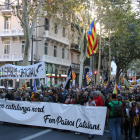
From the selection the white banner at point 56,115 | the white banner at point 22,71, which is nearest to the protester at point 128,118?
the white banner at point 56,115

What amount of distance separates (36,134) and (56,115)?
1049 mm

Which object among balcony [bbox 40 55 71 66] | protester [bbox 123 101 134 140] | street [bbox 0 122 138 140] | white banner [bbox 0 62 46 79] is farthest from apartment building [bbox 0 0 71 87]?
protester [bbox 123 101 134 140]

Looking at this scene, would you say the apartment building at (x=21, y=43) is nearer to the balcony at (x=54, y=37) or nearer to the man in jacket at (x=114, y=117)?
the balcony at (x=54, y=37)

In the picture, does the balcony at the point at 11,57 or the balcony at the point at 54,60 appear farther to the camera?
the balcony at the point at 54,60

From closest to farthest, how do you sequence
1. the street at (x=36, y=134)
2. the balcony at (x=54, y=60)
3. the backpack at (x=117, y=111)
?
the backpack at (x=117, y=111)
the street at (x=36, y=134)
the balcony at (x=54, y=60)

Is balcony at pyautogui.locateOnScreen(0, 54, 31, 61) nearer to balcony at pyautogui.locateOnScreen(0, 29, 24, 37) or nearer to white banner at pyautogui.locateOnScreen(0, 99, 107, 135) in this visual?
balcony at pyautogui.locateOnScreen(0, 29, 24, 37)

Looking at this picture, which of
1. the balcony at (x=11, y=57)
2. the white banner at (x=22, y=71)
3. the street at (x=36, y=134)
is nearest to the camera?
the street at (x=36, y=134)

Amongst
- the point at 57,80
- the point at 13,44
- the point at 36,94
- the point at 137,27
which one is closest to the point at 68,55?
the point at 57,80

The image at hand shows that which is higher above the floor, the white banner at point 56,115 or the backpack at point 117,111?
the backpack at point 117,111

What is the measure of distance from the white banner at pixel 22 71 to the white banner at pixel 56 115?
4.41 ft

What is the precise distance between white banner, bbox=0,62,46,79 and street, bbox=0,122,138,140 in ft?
7.71

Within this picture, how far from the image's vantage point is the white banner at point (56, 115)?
300 inches

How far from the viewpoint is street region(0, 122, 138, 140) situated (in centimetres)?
750

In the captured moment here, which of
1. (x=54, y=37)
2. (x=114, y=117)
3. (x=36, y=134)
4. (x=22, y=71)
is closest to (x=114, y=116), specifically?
(x=114, y=117)
